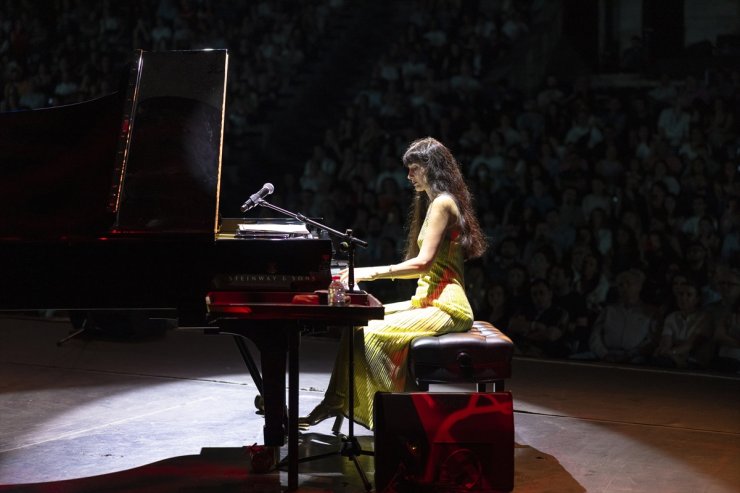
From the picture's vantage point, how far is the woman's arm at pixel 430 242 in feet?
14.0

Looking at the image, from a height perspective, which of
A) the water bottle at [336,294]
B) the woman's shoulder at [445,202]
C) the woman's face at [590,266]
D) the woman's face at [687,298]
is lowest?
the woman's face at [687,298]

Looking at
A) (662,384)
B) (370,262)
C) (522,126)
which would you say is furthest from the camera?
(522,126)

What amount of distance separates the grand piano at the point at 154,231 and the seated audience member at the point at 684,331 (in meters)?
3.54

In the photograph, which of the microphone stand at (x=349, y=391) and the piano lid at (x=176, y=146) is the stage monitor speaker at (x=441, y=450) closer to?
the microphone stand at (x=349, y=391)

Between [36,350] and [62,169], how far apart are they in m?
3.47

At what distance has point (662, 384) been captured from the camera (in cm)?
609

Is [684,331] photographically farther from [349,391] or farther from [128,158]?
[128,158]

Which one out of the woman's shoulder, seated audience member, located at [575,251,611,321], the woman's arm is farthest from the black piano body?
seated audience member, located at [575,251,611,321]

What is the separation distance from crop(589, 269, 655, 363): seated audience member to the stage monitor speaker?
3.30m

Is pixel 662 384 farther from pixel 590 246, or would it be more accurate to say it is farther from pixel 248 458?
pixel 248 458

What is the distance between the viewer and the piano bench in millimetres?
4254

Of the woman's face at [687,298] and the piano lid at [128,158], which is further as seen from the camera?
the woman's face at [687,298]

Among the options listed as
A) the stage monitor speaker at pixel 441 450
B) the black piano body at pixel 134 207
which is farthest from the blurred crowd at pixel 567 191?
the black piano body at pixel 134 207

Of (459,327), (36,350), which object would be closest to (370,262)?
(36,350)
